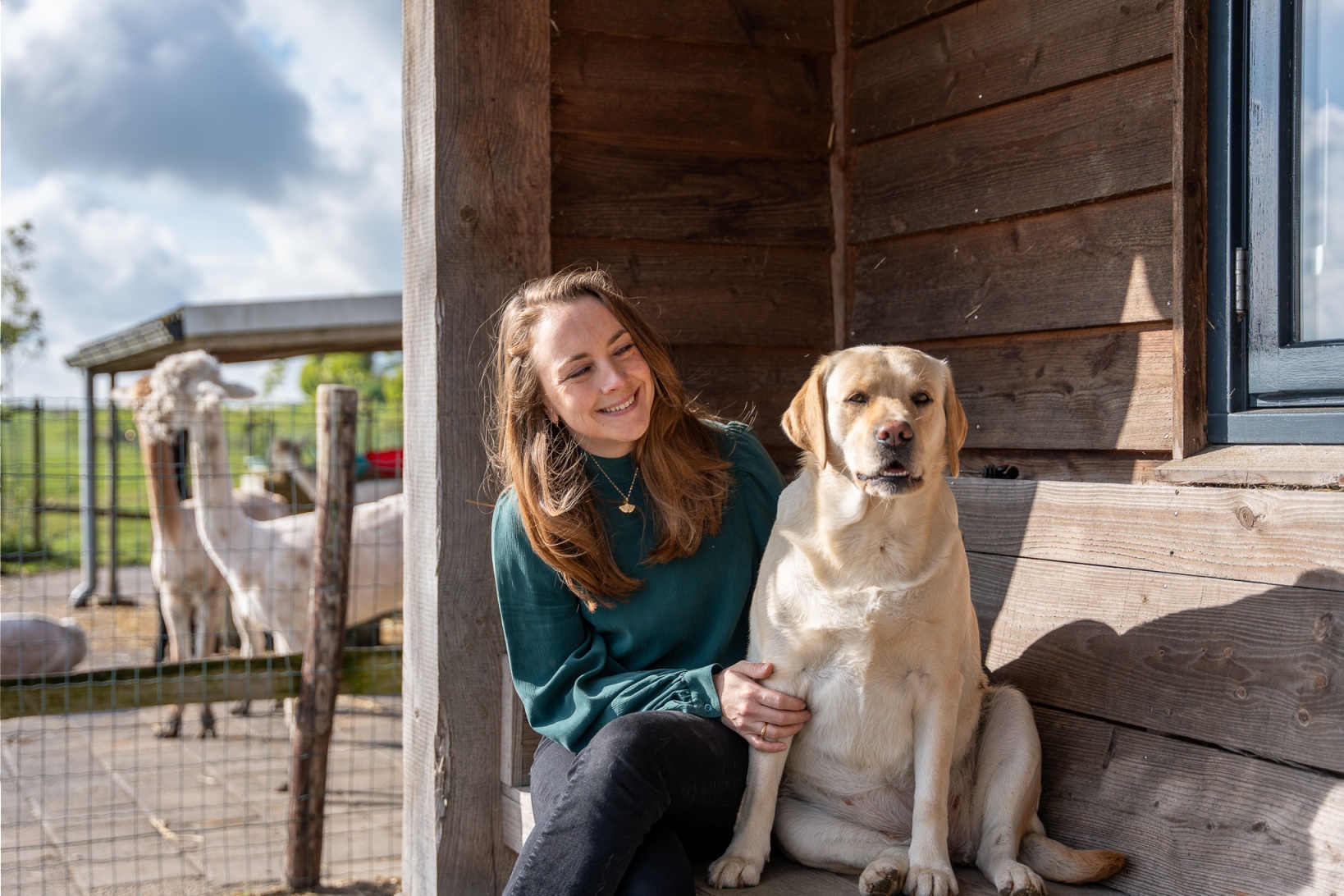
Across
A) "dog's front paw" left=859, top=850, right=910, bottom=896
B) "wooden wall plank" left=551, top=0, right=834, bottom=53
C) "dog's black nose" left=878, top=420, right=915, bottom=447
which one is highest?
"wooden wall plank" left=551, top=0, right=834, bottom=53

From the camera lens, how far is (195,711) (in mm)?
6836

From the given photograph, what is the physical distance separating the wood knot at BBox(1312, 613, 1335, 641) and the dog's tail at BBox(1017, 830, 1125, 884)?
0.58 meters

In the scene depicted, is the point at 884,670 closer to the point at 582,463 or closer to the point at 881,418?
the point at 881,418

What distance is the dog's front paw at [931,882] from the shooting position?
192cm

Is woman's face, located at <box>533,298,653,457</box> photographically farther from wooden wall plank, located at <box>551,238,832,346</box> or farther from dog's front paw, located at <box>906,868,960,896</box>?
dog's front paw, located at <box>906,868,960,896</box>

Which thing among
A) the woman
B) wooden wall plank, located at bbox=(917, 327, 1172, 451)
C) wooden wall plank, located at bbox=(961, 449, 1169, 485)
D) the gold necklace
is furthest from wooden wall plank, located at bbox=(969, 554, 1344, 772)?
the gold necklace

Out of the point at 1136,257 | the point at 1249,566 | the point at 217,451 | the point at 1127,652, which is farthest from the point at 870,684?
the point at 217,451

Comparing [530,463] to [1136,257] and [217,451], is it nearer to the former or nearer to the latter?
[1136,257]

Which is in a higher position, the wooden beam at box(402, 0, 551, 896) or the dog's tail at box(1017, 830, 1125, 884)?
the wooden beam at box(402, 0, 551, 896)

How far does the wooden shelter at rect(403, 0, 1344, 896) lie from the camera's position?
206cm

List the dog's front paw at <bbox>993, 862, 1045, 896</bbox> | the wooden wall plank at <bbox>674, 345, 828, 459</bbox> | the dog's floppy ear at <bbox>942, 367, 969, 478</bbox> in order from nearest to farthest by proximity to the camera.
A: the dog's front paw at <bbox>993, 862, 1045, 896</bbox> < the dog's floppy ear at <bbox>942, 367, 969, 478</bbox> < the wooden wall plank at <bbox>674, 345, 828, 459</bbox>

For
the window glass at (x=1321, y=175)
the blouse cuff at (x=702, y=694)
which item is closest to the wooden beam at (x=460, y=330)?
the blouse cuff at (x=702, y=694)

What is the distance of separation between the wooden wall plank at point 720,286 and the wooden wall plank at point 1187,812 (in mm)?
1506

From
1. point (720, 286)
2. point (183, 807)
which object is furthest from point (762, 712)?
point (183, 807)
